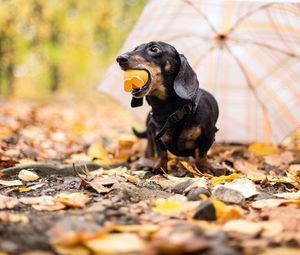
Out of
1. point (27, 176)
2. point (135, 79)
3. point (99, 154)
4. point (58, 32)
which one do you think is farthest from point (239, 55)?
point (58, 32)

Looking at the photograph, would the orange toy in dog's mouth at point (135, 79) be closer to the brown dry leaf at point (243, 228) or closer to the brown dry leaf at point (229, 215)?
the brown dry leaf at point (229, 215)

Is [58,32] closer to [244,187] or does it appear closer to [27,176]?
[27,176]

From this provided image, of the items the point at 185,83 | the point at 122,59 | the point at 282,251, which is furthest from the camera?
the point at 185,83

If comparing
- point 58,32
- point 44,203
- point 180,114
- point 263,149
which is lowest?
point 263,149

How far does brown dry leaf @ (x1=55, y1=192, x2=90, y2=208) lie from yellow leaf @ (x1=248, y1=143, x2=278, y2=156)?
2492 mm

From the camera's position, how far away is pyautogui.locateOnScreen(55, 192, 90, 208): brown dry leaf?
2141mm

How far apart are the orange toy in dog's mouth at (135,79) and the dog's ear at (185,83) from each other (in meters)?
0.22

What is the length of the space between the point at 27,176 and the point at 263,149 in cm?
242

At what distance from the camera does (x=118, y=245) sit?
5.07ft

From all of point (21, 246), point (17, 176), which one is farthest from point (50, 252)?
point (17, 176)

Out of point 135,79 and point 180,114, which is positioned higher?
point 135,79

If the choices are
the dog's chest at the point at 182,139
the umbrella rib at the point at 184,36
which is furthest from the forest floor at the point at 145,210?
the umbrella rib at the point at 184,36

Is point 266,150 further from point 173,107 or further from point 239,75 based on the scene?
point 173,107

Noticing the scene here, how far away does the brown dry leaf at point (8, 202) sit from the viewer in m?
2.15
